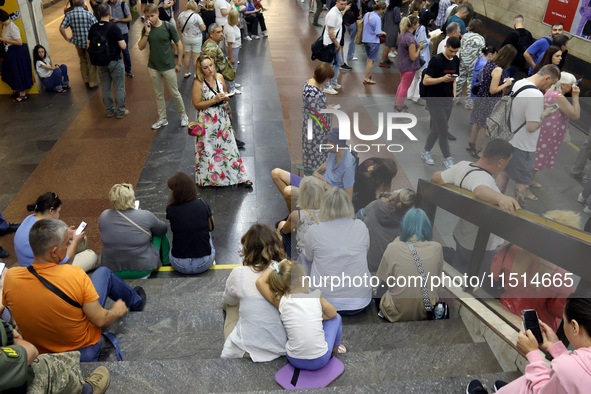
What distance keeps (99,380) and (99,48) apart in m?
6.05

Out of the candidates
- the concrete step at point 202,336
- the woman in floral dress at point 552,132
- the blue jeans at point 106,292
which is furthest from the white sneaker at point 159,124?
the woman in floral dress at point 552,132

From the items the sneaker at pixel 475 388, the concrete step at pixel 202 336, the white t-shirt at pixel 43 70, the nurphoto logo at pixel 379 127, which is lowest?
the white t-shirt at pixel 43 70

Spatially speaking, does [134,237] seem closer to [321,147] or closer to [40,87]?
[321,147]

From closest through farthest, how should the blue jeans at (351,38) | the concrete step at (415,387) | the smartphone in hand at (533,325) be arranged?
the smartphone in hand at (533,325) → the concrete step at (415,387) → the blue jeans at (351,38)

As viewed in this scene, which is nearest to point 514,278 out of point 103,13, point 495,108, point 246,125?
point 495,108

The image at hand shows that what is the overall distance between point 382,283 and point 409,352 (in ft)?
1.83

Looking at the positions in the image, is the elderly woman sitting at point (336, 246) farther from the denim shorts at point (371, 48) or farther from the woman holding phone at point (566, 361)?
the denim shorts at point (371, 48)

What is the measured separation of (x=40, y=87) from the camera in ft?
31.6

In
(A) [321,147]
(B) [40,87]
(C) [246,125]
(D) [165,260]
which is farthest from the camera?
(B) [40,87]

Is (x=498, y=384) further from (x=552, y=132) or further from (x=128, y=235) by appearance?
(x=128, y=235)

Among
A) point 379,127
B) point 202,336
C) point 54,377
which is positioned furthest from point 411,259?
point 54,377

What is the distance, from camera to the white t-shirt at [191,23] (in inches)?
361

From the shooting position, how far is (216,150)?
6.38 metres

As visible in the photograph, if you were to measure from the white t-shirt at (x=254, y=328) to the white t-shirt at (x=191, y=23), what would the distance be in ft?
23.1
